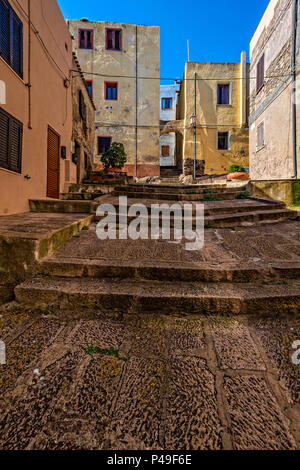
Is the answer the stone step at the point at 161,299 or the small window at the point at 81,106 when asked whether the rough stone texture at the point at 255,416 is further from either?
the small window at the point at 81,106

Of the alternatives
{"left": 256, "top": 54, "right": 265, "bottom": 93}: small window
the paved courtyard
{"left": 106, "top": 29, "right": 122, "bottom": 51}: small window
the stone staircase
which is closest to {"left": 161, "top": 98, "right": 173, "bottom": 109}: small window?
{"left": 106, "top": 29, "right": 122, "bottom": 51}: small window

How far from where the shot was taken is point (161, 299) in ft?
6.29

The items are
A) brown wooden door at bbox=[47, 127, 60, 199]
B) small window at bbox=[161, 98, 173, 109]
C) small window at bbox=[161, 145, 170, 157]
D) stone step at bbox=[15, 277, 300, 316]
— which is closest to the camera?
stone step at bbox=[15, 277, 300, 316]

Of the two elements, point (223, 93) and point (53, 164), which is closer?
point (53, 164)

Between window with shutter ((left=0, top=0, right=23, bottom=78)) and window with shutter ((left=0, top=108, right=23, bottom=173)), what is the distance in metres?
1.10

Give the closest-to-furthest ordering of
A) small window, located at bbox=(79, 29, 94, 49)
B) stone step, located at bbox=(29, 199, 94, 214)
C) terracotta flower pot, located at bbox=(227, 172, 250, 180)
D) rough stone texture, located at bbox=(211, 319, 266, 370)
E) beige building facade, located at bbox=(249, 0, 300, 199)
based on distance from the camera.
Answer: rough stone texture, located at bbox=(211, 319, 266, 370) → stone step, located at bbox=(29, 199, 94, 214) → beige building facade, located at bbox=(249, 0, 300, 199) → terracotta flower pot, located at bbox=(227, 172, 250, 180) → small window, located at bbox=(79, 29, 94, 49)

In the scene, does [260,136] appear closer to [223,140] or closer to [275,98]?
[275,98]

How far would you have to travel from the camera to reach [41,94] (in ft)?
19.7

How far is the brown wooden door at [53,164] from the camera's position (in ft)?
22.3

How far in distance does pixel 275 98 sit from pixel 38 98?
931 cm

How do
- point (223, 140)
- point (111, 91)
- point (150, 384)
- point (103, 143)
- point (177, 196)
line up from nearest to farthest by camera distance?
point (150, 384)
point (177, 196)
point (111, 91)
point (103, 143)
point (223, 140)

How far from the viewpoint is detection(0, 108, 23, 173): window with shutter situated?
444cm

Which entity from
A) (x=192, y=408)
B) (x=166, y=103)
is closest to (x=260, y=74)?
(x=192, y=408)

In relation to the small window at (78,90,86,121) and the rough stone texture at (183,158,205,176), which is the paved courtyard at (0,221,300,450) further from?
the rough stone texture at (183,158,205,176)
